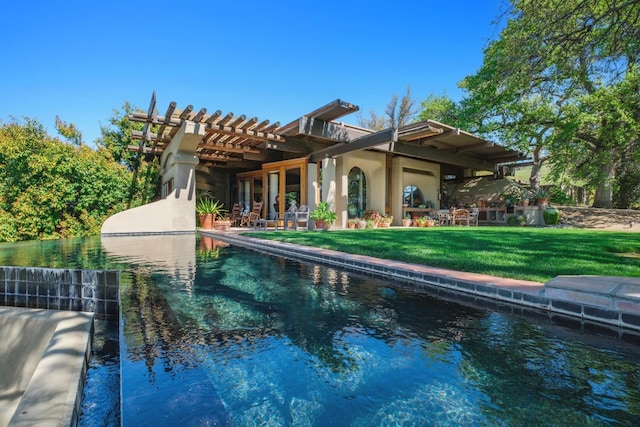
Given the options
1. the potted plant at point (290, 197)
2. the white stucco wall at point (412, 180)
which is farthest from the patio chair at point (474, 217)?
the potted plant at point (290, 197)

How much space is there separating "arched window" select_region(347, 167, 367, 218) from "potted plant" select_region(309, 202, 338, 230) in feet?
9.47

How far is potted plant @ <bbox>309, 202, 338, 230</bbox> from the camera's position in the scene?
1098 cm

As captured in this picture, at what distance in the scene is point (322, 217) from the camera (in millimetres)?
10977

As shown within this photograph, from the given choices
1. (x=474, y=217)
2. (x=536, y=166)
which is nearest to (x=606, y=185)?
(x=536, y=166)

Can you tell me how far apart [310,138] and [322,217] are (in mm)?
3065

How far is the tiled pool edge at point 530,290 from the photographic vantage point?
2.65 meters

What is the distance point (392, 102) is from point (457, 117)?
416 inches

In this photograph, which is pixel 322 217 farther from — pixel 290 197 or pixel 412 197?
pixel 412 197

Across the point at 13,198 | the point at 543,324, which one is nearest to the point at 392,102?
the point at 13,198

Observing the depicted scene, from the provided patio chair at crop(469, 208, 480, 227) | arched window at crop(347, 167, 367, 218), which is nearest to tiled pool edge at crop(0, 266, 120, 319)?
arched window at crop(347, 167, 367, 218)

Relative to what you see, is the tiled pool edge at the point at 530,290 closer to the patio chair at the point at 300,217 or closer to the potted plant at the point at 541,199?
the patio chair at the point at 300,217

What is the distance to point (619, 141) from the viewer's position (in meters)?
12.2

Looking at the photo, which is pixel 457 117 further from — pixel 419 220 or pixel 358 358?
pixel 358 358

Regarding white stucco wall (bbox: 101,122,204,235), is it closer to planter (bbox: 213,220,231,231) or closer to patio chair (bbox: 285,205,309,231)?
planter (bbox: 213,220,231,231)
